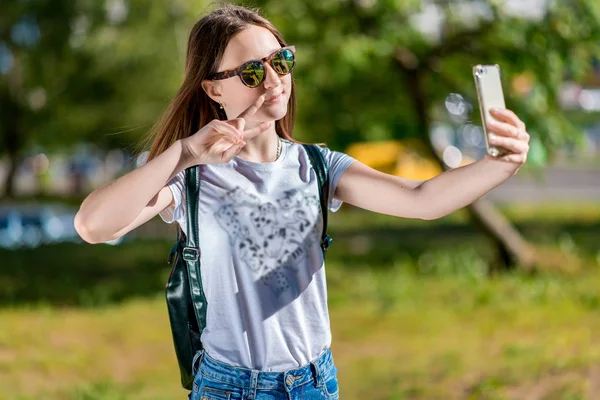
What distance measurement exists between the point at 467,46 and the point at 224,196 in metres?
7.78

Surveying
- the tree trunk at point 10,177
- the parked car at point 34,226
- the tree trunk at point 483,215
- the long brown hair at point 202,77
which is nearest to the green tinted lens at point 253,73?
the long brown hair at point 202,77

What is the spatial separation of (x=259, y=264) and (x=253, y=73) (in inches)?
18.7

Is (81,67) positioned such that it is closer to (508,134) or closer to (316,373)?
(316,373)

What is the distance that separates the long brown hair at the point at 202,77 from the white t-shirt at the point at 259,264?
210 millimetres

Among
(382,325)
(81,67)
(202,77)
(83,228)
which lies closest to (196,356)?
(83,228)

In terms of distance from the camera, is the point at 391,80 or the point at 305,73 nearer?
the point at 305,73

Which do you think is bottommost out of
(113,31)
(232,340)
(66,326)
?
(66,326)

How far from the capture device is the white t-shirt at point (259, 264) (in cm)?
197

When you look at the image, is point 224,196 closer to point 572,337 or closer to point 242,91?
point 242,91

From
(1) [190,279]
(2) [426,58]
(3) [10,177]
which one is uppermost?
(3) [10,177]

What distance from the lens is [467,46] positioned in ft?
30.4

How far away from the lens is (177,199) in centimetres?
200

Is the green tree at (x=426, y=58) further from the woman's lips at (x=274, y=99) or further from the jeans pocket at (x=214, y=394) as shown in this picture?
the jeans pocket at (x=214, y=394)

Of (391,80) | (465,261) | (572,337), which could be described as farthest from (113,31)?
Result: (572,337)
